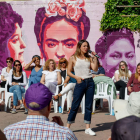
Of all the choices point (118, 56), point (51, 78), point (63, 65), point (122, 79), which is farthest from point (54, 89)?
point (118, 56)

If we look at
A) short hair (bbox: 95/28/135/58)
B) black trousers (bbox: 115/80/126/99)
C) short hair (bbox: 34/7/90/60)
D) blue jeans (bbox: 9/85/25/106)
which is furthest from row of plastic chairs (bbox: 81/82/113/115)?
short hair (bbox: 34/7/90/60)

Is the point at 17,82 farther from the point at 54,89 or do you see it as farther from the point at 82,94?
the point at 82,94

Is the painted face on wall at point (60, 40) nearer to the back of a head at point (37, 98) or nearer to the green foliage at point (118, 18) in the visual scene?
the green foliage at point (118, 18)

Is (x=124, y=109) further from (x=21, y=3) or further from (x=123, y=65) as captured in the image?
(x=21, y=3)

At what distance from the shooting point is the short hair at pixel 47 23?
11273 mm

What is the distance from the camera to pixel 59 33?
1145 cm

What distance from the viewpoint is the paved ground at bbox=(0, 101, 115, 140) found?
16.3ft

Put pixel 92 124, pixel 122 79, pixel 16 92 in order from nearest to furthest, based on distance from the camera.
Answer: pixel 92 124, pixel 16 92, pixel 122 79

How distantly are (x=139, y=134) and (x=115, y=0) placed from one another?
404 inches

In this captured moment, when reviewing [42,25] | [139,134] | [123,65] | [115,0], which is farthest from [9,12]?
[139,134]

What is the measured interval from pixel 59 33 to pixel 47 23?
684mm

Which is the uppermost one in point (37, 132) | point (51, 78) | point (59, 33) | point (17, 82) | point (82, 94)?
point (59, 33)

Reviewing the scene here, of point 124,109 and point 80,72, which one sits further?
point 80,72

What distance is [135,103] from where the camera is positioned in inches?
76.9
